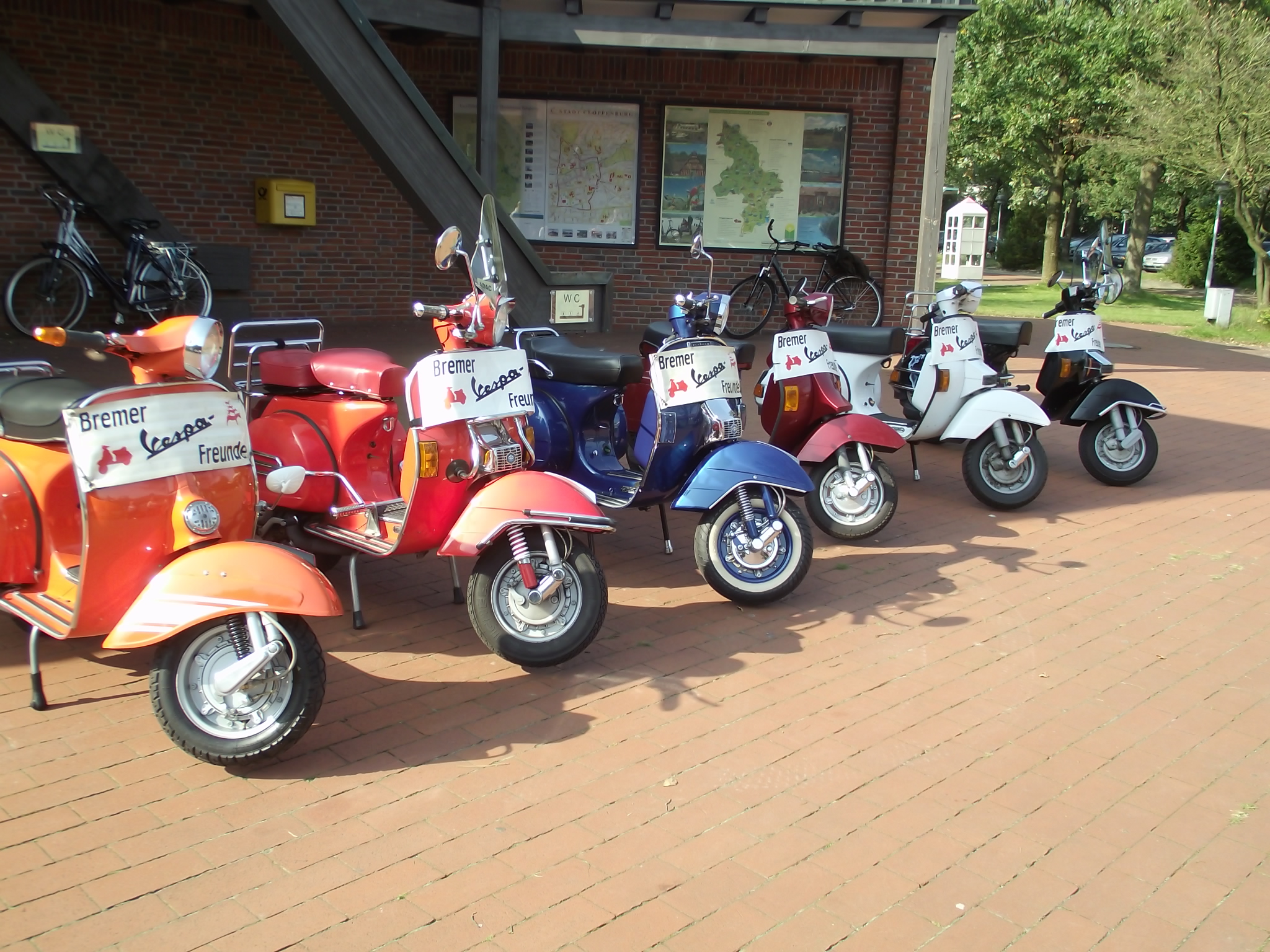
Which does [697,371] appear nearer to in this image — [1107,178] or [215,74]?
→ [215,74]

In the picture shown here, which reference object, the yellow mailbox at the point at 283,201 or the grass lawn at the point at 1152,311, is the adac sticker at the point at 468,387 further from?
the grass lawn at the point at 1152,311

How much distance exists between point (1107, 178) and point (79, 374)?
84.5 ft

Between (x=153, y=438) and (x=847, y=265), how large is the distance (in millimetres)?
10226

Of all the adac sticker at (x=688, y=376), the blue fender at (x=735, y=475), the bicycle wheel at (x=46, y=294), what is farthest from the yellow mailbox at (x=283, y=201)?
the blue fender at (x=735, y=475)

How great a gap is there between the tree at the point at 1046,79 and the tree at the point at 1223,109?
2.73m

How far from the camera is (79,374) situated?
27.4 ft

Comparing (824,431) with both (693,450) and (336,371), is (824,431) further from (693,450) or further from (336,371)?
(336,371)

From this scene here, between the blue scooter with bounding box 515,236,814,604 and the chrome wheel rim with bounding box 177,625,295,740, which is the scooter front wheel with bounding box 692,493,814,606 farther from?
the chrome wheel rim with bounding box 177,625,295,740

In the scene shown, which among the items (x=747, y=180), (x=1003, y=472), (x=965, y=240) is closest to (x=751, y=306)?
(x=747, y=180)

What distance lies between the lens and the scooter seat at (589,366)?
507 cm

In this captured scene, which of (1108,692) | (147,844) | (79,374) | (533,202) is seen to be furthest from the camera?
(533,202)

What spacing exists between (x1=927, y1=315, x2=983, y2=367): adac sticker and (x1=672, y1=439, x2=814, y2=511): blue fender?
222 cm

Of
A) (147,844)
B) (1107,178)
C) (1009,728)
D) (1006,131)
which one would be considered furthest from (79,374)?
(1107,178)

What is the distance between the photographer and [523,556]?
3.91 meters
